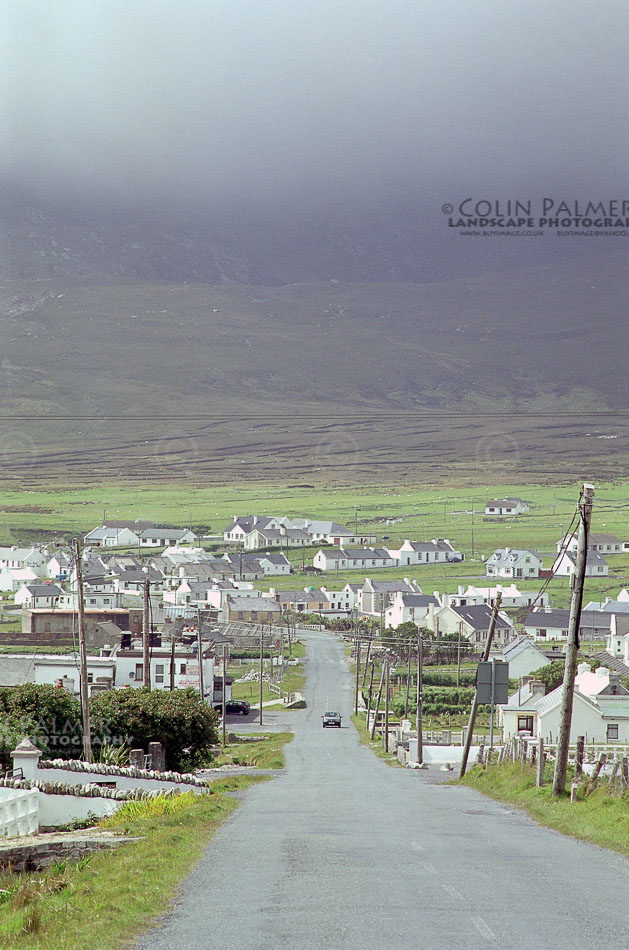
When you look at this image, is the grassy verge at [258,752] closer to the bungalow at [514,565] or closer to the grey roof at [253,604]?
the grey roof at [253,604]

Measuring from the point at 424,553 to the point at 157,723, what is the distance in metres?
148

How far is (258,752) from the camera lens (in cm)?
5056

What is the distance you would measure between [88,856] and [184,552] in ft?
545

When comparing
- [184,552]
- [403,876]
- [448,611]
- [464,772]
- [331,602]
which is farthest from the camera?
[184,552]

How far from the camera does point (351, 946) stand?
920cm

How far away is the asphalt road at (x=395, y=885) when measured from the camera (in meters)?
9.70

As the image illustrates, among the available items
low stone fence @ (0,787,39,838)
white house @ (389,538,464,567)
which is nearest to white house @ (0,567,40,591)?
white house @ (389,538,464,567)

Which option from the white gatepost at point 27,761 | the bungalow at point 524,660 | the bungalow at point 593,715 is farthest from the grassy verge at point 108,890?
the bungalow at point 524,660

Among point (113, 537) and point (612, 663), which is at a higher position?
point (113, 537)

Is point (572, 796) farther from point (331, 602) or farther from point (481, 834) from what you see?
point (331, 602)

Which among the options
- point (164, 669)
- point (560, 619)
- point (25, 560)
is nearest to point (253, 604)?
point (560, 619)

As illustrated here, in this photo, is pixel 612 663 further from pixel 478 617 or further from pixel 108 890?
pixel 108 890

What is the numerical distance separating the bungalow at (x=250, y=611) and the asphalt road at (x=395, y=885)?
317 feet

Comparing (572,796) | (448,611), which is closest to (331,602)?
(448,611)
